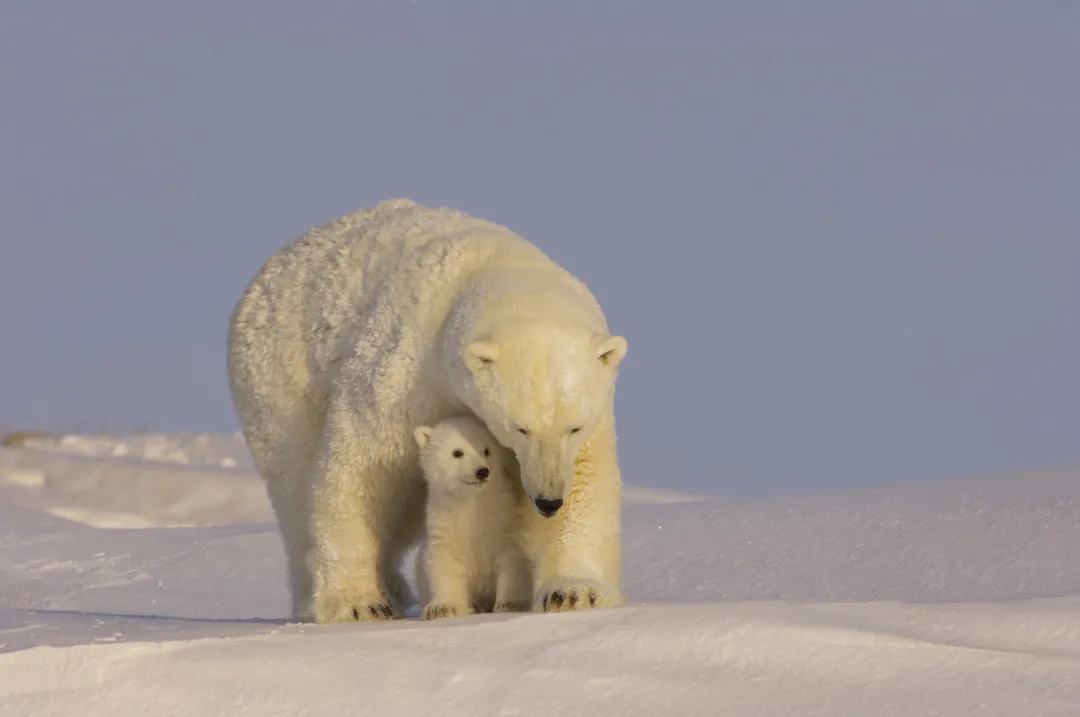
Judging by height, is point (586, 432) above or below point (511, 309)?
below

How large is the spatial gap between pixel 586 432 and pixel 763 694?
4.97ft

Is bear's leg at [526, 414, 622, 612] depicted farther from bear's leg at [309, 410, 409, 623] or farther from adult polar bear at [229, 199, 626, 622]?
bear's leg at [309, 410, 409, 623]

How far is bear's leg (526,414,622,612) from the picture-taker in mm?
5410

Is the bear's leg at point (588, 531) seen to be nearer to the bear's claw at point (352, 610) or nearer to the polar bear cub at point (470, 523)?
the polar bear cub at point (470, 523)

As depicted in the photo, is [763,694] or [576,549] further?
[576,549]

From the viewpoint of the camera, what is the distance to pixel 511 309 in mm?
5480

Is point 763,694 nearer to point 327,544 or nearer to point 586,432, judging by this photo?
point 586,432

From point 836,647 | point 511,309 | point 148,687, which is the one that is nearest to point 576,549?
point 511,309

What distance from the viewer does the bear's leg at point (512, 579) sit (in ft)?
18.5

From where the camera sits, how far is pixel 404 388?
Result: 562cm

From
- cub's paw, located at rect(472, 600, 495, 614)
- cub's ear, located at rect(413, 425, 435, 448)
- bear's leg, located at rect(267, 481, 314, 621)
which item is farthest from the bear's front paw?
bear's leg, located at rect(267, 481, 314, 621)

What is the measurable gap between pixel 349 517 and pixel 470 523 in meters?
0.54

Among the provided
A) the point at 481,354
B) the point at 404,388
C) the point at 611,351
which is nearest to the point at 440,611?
the point at 404,388

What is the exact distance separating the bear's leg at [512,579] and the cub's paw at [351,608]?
46 cm
